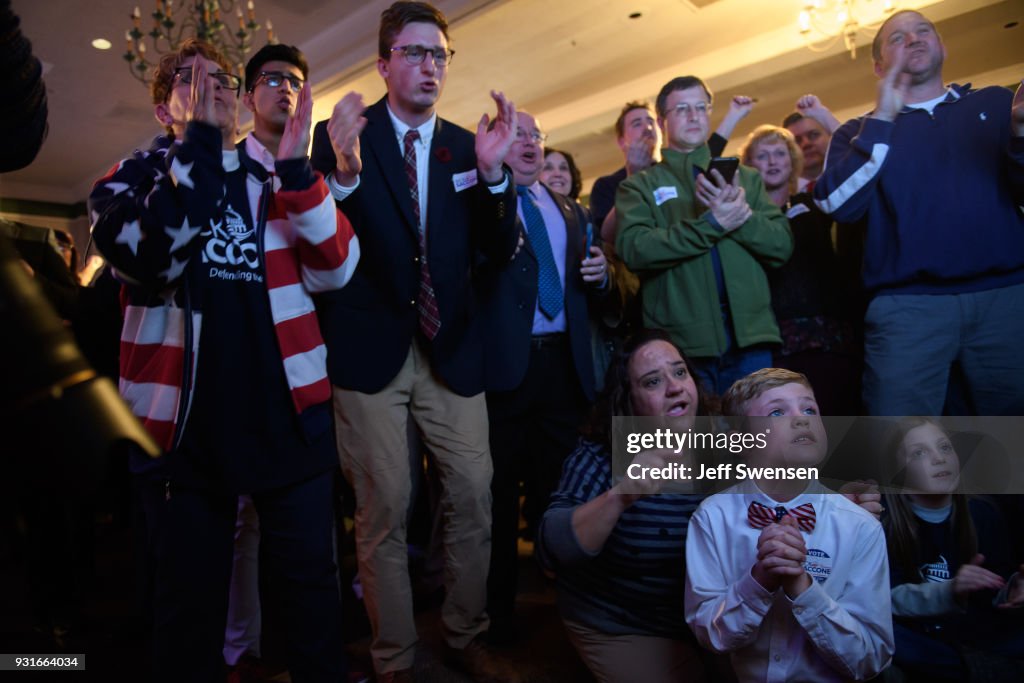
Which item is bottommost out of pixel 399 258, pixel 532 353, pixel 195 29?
pixel 532 353

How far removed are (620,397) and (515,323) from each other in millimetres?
451

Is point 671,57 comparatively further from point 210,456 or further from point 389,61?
point 210,456

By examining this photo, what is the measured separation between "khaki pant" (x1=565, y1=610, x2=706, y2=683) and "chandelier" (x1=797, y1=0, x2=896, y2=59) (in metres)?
5.24

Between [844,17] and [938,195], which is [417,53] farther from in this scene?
[844,17]

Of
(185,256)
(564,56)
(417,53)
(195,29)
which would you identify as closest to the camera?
(185,256)

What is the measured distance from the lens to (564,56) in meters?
6.44

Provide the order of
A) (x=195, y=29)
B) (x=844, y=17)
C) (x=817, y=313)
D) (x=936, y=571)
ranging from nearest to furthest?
1. (x=936, y=571)
2. (x=817, y=313)
3. (x=844, y=17)
4. (x=195, y=29)

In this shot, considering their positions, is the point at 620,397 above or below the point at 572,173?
below

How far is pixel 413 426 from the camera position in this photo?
5.93ft

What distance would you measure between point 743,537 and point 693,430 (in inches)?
11.9

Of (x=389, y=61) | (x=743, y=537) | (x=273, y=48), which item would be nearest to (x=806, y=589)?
(x=743, y=537)

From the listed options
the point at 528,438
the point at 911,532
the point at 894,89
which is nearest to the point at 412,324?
the point at 528,438

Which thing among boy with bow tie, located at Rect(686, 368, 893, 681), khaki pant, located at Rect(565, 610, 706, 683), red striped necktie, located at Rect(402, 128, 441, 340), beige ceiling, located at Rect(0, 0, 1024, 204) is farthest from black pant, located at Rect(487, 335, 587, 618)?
beige ceiling, located at Rect(0, 0, 1024, 204)

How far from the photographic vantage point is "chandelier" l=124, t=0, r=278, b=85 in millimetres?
4332
